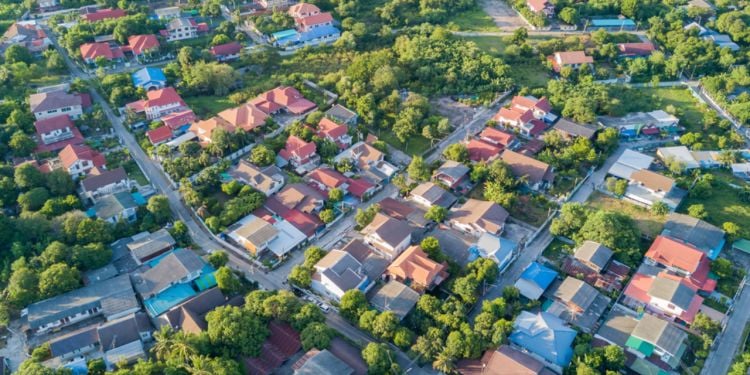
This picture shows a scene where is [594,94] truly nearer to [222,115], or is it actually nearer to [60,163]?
[222,115]

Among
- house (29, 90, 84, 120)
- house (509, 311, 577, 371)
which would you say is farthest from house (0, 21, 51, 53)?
house (509, 311, 577, 371)

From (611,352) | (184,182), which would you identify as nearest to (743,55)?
(611,352)

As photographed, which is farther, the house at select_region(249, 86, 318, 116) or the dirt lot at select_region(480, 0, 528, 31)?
the dirt lot at select_region(480, 0, 528, 31)

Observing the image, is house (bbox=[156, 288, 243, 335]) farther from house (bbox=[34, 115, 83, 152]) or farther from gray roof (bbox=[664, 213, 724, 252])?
gray roof (bbox=[664, 213, 724, 252])

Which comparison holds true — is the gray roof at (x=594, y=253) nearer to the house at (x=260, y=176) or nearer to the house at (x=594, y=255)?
the house at (x=594, y=255)

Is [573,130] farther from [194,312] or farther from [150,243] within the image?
[150,243]

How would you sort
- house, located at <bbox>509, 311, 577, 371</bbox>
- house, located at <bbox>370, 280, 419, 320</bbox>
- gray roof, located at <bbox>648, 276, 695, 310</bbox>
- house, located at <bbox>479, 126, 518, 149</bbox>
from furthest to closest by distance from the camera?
1. house, located at <bbox>479, 126, 518, 149</bbox>
2. gray roof, located at <bbox>648, 276, 695, 310</bbox>
3. house, located at <bbox>370, 280, 419, 320</bbox>
4. house, located at <bbox>509, 311, 577, 371</bbox>

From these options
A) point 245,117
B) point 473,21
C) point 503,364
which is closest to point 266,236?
point 245,117
